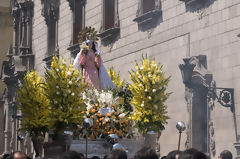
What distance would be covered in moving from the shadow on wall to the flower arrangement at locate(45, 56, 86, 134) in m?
5.41

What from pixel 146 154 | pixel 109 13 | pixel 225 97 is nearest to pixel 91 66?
pixel 225 97

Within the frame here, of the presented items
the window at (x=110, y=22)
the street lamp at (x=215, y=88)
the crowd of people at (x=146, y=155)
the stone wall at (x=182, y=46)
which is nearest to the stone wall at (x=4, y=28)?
the stone wall at (x=182, y=46)

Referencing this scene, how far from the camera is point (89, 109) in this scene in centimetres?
1389

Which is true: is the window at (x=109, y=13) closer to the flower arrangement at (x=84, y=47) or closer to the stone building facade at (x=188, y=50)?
the stone building facade at (x=188, y=50)

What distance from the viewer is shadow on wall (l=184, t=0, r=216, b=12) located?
57.0ft

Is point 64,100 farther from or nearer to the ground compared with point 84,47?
nearer to the ground

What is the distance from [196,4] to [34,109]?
6148mm

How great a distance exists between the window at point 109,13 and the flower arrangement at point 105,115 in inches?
365

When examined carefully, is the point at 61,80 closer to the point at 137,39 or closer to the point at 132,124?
the point at 132,124

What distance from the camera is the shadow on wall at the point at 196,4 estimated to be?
57.0 feet

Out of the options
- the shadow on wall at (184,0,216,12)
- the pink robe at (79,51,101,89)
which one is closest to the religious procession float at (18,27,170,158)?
the pink robe at (79,51,101,89)

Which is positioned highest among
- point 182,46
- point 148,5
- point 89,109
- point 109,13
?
point 109,13

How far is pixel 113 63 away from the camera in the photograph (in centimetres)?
2312

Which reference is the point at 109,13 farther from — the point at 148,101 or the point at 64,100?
the point at 64,100
